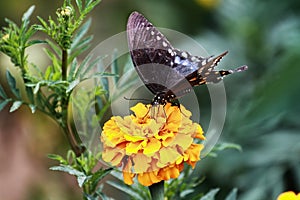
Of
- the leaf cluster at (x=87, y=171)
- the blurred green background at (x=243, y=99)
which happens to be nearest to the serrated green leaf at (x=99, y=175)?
the leaf cluster at (x=87, y=171)

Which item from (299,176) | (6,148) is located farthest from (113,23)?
(299,176)

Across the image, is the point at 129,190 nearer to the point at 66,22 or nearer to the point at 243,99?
the point at 66,22

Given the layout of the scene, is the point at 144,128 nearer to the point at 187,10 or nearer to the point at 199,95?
the point at 199,95

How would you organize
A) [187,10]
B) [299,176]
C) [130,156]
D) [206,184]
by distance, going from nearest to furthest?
[130,156], [299,176], [206,184], [187,10]

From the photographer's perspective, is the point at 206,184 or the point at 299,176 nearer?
the point at 299,176

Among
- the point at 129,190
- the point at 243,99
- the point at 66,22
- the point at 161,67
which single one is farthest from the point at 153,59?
the point at 243,99

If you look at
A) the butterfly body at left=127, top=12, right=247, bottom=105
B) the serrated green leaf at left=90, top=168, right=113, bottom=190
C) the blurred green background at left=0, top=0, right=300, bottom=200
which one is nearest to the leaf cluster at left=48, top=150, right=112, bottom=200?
the serrated green leaf at left=90, top=168, right=113, bottom=190
